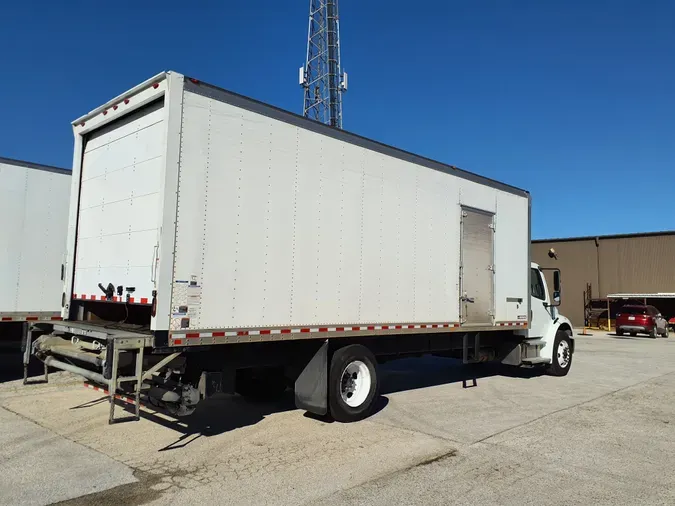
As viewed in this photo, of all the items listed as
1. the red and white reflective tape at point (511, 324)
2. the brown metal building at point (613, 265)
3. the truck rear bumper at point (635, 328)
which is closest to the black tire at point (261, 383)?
the red and white reflective tape at point (511, 324)

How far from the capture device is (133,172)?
21.4 feet

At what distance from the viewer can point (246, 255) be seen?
6.31 metres

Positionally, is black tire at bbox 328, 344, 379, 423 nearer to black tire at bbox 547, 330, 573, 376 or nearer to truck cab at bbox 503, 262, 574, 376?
truck cab at bbox 503, 262, 574, 376

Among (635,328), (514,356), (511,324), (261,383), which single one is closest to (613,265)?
(635,328)

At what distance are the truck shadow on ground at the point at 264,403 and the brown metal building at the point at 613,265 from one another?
25544 millimetres

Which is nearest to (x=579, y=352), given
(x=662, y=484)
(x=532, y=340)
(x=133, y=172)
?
(x=532, y=340)

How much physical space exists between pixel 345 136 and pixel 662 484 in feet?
18.0

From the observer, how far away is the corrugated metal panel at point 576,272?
3619 centimetres

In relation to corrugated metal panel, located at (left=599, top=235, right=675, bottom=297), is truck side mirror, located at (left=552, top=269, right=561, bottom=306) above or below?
below

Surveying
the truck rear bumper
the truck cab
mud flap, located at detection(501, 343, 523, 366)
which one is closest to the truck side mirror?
the truck cab

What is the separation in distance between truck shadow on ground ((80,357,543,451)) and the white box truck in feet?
1.40

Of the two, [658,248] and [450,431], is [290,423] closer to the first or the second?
[450,431]

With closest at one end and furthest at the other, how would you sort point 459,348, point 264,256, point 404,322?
point 264,256 < point 404,322 < point 459,348

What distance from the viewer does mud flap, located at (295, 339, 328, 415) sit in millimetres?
7056
